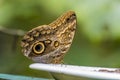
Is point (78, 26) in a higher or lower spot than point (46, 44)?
higher

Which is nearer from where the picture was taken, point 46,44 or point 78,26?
point 46,44

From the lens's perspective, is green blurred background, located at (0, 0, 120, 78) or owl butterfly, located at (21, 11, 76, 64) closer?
owl butterfly, located at (21, 11, 76, 64)

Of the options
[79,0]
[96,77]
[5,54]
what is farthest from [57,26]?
[5,54]

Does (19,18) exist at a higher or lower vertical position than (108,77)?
higher

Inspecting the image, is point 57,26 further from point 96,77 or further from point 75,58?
point 75,58

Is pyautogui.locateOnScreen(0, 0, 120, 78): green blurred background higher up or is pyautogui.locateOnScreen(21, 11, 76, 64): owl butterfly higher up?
pyautogui.locateOnScreen(0, 0, 120, 78): green blurred background
